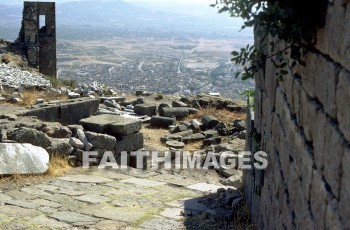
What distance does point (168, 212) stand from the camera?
23.0 feet

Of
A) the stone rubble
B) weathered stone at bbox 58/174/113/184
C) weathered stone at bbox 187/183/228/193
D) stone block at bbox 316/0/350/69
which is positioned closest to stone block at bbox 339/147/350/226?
stone block at bbox 316/0/350/69

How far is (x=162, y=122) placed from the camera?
14453 mm

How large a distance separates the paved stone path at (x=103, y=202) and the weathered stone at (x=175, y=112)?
21.1 ft

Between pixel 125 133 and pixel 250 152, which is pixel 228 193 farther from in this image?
pixel 125 133

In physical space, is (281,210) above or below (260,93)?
below

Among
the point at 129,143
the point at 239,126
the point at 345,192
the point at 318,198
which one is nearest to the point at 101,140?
the point at 129,143

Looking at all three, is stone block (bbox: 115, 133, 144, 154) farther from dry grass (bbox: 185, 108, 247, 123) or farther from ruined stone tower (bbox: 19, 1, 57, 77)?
ruined stone tower (bbox: 19, 1, 57, 77)

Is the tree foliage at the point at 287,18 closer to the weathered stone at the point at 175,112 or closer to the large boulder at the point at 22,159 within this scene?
the large boulder at the point at 22,159

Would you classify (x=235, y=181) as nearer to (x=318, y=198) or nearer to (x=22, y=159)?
(x=22, y=159)

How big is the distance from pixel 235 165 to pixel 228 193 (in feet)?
8.77

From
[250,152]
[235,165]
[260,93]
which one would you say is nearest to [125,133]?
[235,165]

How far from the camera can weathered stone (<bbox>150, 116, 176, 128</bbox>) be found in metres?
14.4

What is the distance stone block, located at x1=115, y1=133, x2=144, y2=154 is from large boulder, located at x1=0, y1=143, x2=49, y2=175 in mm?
1898

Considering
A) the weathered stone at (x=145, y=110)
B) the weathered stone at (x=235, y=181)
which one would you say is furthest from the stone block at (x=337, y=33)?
the weathered stone at (x=145, y=110)
